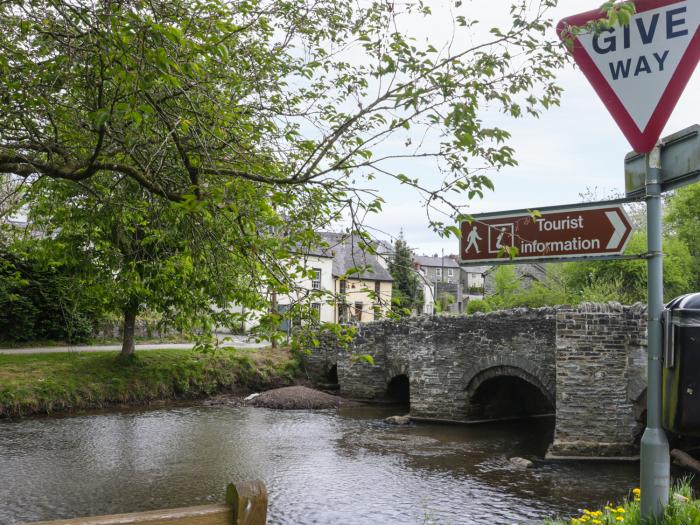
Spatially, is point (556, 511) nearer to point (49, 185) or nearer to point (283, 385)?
point (49, 185)

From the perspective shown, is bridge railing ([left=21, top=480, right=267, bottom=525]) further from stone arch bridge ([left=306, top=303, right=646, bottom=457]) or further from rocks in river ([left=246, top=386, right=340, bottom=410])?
rocks in river ([left=246, top=386, right=340, bottom=410])

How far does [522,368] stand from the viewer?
1619 cm

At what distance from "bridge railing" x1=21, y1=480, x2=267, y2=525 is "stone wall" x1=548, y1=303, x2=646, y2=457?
1245cm

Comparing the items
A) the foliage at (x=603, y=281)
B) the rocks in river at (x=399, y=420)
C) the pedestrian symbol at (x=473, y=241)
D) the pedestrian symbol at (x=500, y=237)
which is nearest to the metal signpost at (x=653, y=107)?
the pedestrian symbol at (x=500, y=237)

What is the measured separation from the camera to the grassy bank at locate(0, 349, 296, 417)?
1714cm

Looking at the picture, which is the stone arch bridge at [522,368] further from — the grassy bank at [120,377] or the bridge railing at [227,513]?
the bridge railing at [227,513]

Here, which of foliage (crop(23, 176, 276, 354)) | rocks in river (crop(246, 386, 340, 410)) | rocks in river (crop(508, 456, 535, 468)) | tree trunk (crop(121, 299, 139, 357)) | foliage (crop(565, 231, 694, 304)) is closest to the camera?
foliage (crop(23, 176, 276, 354))

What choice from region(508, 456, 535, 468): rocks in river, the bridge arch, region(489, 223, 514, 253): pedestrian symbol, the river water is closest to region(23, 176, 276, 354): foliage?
region(489, 223, 514, 253): pedestrian symbol

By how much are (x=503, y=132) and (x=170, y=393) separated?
18429 millimetres

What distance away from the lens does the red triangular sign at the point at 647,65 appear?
2695mm

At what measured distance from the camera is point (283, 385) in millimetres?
23062

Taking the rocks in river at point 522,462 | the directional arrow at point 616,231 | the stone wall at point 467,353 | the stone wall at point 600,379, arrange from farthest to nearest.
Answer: the stone wall at point 467,353 → the stone wall at point 600,379 → the rocks in river at point 522,462 → the directional arrow at point 616,231

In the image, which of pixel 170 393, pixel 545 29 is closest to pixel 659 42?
pixel 545 29

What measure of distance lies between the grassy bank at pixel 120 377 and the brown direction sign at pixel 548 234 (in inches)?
543
